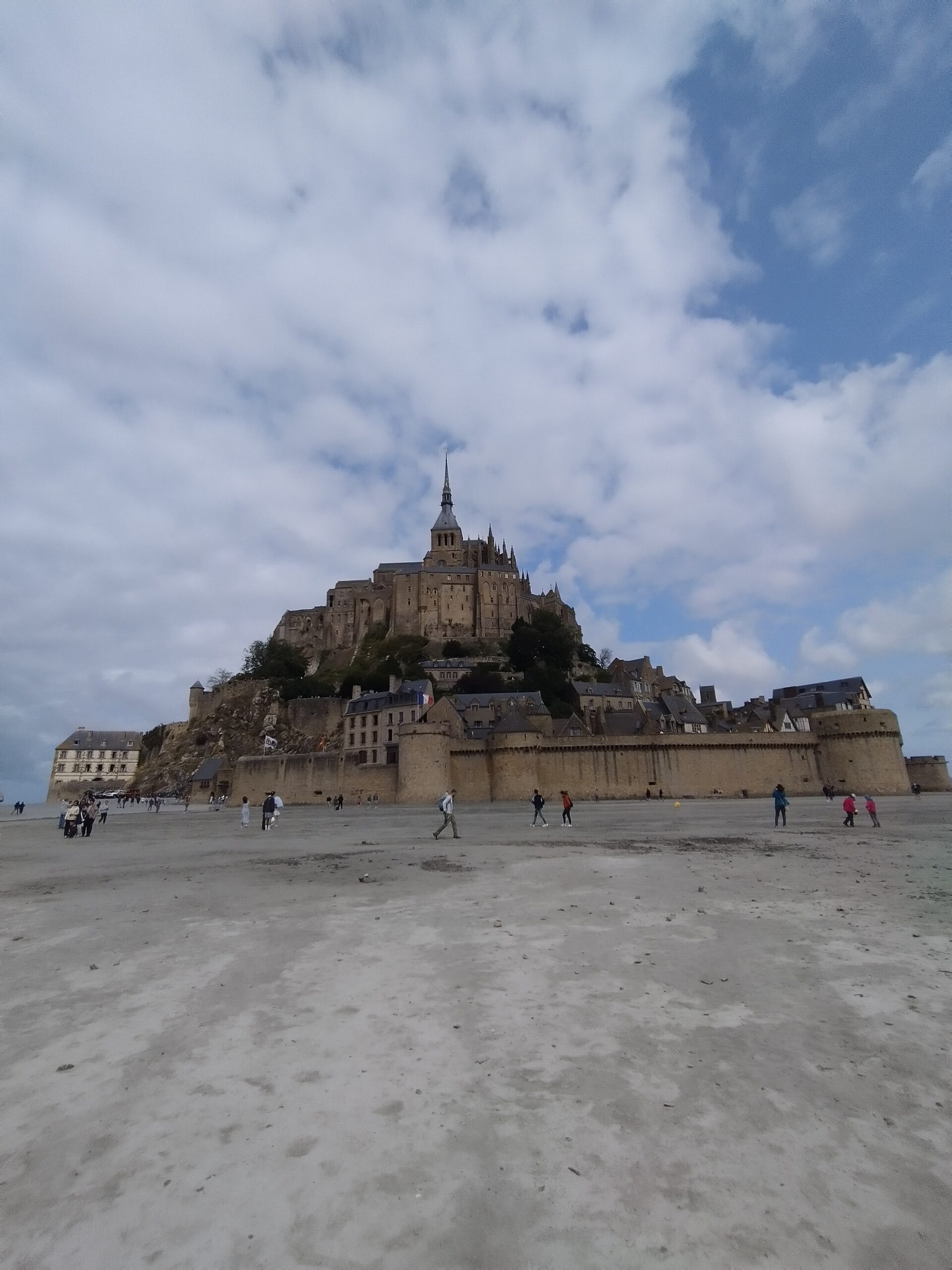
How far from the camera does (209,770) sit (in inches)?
2176

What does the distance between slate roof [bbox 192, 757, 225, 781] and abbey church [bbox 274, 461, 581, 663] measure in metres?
27.7

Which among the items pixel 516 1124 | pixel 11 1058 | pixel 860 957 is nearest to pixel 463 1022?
pixel 516 1124

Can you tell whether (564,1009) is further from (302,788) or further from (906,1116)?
(302,788)

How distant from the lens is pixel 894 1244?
2.54 m

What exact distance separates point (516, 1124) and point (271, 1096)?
144 cm

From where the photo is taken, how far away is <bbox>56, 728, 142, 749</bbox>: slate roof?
84.3 m

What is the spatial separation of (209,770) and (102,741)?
1577 inches

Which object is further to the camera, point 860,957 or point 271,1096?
point 860,957

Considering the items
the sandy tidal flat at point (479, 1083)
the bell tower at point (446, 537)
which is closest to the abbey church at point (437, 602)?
the bell tower at point (446, 537)

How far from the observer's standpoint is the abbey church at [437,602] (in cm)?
7850

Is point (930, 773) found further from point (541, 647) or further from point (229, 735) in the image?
point (229, 735)

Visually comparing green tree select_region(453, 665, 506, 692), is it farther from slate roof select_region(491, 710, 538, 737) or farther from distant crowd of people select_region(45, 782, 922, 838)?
distant crowd of people select_region(45, 782, 922, 838)

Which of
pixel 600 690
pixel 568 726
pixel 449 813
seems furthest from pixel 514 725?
pixel 449 813

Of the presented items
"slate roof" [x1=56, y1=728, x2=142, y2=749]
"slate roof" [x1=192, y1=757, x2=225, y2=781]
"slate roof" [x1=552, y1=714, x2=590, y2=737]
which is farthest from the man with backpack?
"slate roof" [x1=56, y1=728, x2=142, y2=749]
